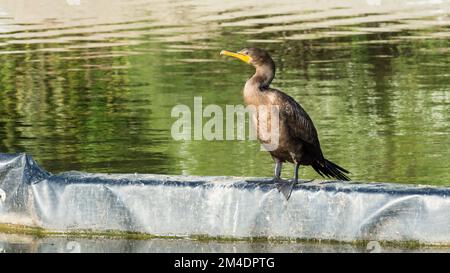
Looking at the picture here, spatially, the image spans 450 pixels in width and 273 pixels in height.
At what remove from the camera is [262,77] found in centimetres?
929

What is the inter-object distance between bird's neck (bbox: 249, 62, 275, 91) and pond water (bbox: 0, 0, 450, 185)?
94.2 inches

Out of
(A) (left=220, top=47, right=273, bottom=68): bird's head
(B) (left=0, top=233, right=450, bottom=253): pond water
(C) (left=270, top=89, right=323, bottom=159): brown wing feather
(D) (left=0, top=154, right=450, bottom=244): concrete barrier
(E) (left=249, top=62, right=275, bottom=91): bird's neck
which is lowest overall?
(B) (left=0, top=233, right=450, bottom=253): pond water

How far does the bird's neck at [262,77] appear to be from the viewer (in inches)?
364

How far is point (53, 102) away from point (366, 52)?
5993 mm

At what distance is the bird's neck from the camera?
926 cm

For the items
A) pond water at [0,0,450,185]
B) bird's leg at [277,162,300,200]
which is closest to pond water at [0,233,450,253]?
bird's leg at [277,162,300,200]

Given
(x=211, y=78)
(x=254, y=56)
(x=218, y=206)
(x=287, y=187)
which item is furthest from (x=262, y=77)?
(x=211, y=78)

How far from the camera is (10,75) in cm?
1942

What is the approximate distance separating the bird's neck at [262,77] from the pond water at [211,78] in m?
2.39

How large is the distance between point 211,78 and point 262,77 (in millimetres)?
9134

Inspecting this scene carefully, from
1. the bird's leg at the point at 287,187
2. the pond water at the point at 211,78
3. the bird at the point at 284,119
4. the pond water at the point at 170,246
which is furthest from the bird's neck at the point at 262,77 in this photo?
the pond water at the point at 211,78

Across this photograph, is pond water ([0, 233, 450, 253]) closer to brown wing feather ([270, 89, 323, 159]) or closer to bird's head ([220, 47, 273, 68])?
brown wing feather ([270, 89, 323, 159])

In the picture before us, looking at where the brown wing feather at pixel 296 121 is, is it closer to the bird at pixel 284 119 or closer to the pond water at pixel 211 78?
the bird at pixel 284 119

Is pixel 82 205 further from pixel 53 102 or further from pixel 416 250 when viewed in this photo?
pixel 53 102
